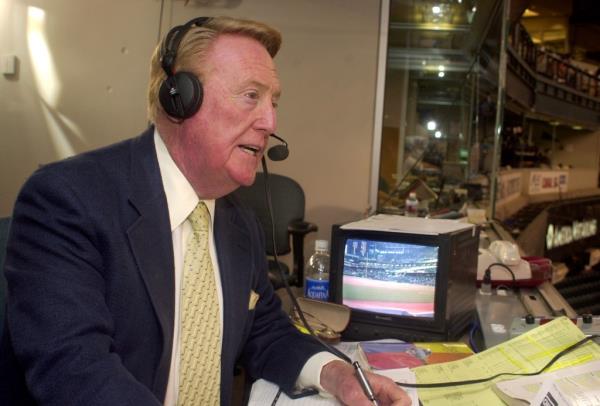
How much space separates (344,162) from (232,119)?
2233mm

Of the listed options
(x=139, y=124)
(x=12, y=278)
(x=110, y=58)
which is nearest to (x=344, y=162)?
(x=139, y=124)

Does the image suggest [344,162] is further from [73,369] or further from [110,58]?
[73,369]

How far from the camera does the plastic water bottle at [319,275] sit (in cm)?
143

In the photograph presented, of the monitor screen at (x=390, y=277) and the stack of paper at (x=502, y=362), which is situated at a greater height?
the monitor screen at (x=390, y=277)

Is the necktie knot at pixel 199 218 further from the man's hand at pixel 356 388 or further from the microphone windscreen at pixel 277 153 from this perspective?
the man's hand at pixel 356 388

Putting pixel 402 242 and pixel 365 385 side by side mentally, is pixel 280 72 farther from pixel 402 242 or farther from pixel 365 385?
pixel 365 385

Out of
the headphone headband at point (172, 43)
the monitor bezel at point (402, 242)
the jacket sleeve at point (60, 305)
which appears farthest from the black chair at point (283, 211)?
the jacket sleeve at point (60, 305)

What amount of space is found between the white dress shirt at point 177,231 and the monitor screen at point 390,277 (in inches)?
12.9

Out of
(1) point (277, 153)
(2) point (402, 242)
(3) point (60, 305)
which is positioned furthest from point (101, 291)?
(2) point (402, 242)

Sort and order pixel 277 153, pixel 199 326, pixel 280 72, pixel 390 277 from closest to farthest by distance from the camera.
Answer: pixel 199 326 → pixel 277 153 → pixel 390 277 → pixel 280 72

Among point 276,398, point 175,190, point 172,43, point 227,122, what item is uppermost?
point 172,43

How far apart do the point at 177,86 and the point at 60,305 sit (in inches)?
16.6

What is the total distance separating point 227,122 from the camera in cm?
101

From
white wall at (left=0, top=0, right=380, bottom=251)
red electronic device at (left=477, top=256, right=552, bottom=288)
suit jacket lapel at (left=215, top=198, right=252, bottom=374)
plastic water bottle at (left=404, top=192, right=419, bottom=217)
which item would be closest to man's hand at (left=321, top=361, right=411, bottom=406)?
suit jacket lapel at (left=215, top=198, right=252, bottom=374)
